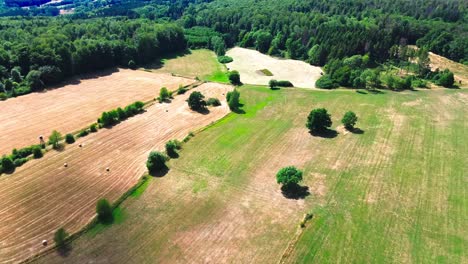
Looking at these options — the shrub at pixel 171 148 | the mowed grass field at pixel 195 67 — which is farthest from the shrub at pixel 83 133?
the mowed grass field at pixel 195 67

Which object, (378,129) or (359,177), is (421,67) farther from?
(359,177)

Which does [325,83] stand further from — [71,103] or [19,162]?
[19,162]

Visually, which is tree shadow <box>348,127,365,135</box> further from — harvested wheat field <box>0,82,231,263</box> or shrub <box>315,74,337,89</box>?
harvested wheat field <box>0,82,231,263</box>

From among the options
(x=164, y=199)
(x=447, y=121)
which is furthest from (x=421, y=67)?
(x=164, y=199)

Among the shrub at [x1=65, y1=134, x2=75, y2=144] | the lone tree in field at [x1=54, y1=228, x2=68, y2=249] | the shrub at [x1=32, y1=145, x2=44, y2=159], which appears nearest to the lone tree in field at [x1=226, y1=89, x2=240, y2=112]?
the shrub at [x1=65, y1=134, x2=75, y2=144]

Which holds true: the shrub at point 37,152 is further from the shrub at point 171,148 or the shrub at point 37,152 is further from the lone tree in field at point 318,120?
the lone tree in field at point 318,120

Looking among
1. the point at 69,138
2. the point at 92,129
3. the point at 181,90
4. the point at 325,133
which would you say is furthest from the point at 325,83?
the point at 69,138
